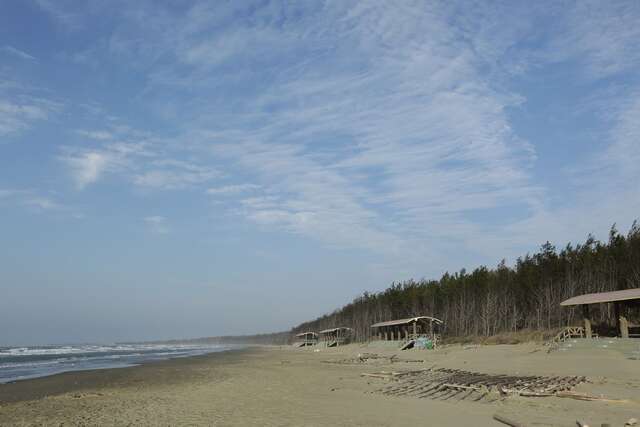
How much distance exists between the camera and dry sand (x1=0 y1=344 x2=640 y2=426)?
1200 centimetres

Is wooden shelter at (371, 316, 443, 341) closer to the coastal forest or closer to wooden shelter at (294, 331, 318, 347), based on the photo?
the coastal forest

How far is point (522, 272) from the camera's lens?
5203cm

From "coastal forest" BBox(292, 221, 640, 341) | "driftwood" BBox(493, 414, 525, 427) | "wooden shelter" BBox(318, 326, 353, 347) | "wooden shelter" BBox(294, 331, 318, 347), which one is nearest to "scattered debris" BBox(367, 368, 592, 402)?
"driftwood" BBox(493, 414, 525, 427)

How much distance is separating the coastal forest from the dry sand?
54.8ft

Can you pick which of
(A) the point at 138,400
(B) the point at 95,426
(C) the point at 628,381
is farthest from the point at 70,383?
(C) the point at 628,381

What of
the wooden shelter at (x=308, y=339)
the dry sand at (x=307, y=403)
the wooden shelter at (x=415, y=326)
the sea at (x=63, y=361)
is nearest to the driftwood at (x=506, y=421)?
the dry sand at (x=307, y=403)

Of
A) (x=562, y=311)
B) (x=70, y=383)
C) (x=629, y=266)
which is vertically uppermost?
(x=629, y=266)

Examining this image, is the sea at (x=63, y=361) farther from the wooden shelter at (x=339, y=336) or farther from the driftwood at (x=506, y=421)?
the driftwood at (x=506, y=421)

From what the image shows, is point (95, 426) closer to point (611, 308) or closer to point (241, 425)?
point (241, 425)

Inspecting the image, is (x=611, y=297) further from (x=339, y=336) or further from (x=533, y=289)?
(x=339, y=336)

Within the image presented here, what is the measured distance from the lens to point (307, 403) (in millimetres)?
15117

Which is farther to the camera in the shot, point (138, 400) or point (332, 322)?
point (332, 322)

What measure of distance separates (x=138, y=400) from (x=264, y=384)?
19.9 ft

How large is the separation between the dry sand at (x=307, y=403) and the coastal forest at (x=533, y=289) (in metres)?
16.7
